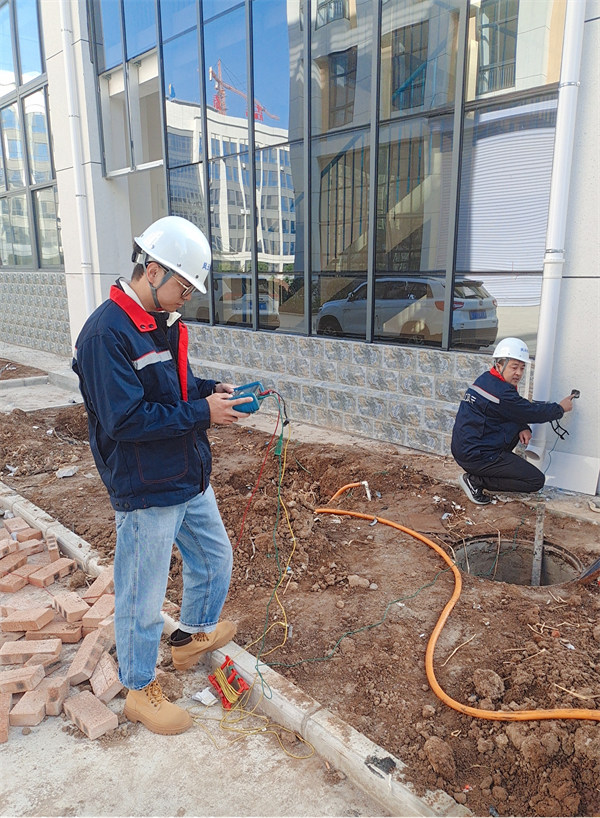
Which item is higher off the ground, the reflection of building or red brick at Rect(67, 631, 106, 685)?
the reflection of building

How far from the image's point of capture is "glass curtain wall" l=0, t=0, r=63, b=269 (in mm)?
14531

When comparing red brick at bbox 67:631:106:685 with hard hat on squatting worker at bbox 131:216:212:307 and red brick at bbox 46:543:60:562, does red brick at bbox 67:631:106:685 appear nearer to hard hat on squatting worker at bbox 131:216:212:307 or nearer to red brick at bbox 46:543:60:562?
red brick at bbox 46:543:60:562

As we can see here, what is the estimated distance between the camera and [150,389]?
8.80ft

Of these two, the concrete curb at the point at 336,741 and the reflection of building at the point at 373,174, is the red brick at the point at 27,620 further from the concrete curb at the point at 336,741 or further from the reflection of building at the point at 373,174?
the reflection of building at the point at 373,174

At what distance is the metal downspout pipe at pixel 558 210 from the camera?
16.7 feet

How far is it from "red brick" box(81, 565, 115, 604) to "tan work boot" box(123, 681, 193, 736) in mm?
1246

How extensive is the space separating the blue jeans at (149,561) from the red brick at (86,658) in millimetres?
528

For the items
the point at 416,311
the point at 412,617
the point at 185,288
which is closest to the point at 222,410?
the point at 185,288

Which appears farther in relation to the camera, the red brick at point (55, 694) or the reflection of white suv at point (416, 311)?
the reflection of white suv at point (416, 311)

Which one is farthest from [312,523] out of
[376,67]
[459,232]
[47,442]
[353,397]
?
[376,67]

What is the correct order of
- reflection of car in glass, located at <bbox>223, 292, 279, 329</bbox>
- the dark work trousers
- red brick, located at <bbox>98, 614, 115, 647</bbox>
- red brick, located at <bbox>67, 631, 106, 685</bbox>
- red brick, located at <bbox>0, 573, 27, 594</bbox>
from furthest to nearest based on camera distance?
reflection of car in glass, located at <bbox>223, 292, 279, 329</bbox> → the dark work trousers → red brick, located at <bbox>0, 573, 27, 594</bbox> → red brick, located at <bbox>98, 614, 115, 647</bbox> → red brick, located at <bbox>67, 631, 106, 685</bbox>

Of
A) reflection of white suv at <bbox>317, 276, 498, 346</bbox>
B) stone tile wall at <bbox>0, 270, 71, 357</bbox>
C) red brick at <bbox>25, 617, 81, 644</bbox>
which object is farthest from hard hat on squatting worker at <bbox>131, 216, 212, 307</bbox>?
stone tile wall at <bbox>0, 270, 71, 357</bbox>

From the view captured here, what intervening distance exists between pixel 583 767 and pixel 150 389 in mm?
2513

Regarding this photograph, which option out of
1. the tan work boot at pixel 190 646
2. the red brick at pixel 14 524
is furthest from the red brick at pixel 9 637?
the red brick at pixel 14 524
